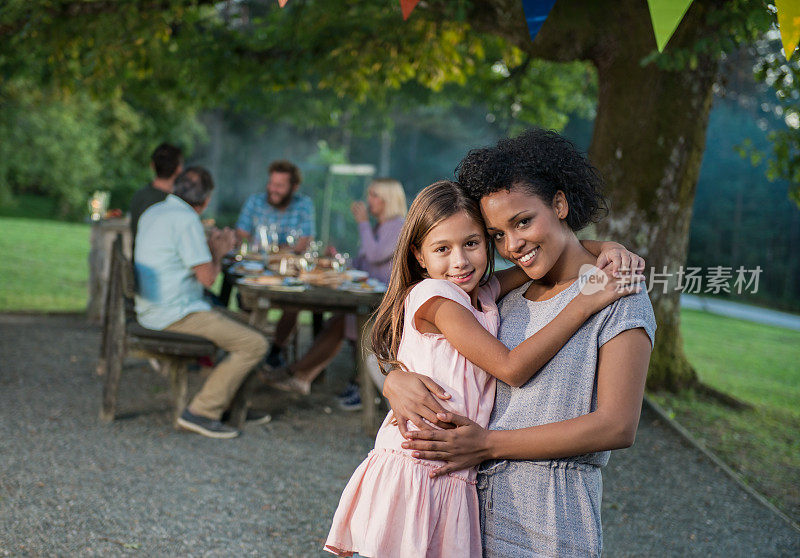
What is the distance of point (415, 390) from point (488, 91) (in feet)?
34.0

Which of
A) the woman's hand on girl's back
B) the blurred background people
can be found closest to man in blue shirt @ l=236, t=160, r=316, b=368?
the blurred background people

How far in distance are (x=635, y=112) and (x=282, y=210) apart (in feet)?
12.4

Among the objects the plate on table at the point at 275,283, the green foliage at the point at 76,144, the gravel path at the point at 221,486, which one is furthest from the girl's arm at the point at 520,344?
the green foliage at the point at 76,144

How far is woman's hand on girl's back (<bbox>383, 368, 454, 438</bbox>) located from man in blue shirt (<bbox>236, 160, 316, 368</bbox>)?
618cm

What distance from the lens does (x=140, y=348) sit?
217 inches

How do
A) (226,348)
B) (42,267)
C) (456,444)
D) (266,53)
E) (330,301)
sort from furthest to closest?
(42,267) → (266,53) → (330,301) → (226,348) → (456,444)

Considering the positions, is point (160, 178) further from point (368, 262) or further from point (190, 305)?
point (368, 262)

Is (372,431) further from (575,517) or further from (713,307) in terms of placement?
(713,307)

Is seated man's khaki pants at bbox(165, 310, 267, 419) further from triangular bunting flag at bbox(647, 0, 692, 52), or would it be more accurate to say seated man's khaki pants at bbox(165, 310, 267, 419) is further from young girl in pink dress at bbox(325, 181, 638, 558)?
triangular bunting flag at bbox(647, 0, 692, 52)

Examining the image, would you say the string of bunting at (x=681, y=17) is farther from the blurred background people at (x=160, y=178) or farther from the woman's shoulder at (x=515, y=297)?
the blurred background people at (x=160, y=178)

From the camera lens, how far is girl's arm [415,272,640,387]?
182cm

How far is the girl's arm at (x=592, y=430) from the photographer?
1.77m

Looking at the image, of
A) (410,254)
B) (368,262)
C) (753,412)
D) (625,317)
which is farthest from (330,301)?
(753,412)

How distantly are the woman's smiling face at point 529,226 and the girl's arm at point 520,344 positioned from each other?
16 cm
